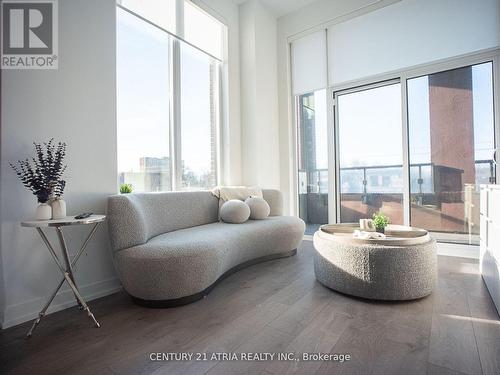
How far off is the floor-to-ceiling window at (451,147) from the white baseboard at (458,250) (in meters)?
0.11

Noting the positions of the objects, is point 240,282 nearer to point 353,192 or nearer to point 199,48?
point 353,192

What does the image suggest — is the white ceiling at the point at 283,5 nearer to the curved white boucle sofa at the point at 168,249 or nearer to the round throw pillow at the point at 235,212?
the round throw pillow at the point at 235,212

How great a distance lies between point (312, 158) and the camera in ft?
14.1

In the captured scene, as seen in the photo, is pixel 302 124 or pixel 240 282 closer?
pixel 240 282

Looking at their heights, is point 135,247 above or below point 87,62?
below

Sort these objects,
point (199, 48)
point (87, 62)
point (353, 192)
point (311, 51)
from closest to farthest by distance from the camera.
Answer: point (87, 62) < point (199, 48) < point (353, 192) < point (311, 51)

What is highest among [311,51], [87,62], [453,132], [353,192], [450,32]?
[311,51]

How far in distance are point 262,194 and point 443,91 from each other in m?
2.57

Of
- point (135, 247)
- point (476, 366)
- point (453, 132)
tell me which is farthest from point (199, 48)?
point (476, 366)

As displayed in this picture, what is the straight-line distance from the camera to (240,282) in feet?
7.70

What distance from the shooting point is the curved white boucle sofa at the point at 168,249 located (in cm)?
183

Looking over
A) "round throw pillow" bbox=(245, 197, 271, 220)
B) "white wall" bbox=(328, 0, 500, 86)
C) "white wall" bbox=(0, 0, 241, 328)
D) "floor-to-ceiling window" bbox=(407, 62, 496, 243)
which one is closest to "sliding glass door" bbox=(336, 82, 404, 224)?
"floor-to-ceiling window" bbox=(407, 62, 496, 243)

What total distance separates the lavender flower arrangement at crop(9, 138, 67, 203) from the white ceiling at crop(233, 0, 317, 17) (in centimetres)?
354

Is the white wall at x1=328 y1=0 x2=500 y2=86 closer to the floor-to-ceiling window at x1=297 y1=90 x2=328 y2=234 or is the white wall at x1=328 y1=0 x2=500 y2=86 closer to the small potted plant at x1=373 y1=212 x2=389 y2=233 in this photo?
the floor-to-ceiling window at x1=297 y1=90 x2=328 y2=234
